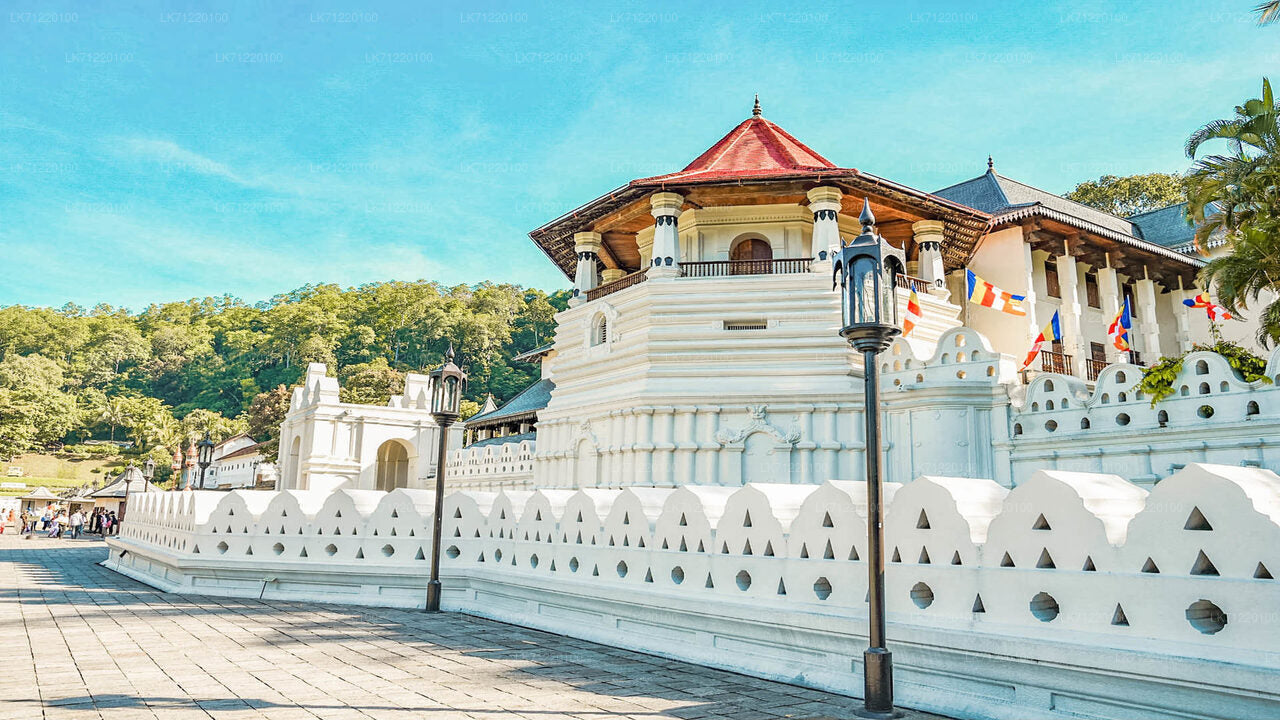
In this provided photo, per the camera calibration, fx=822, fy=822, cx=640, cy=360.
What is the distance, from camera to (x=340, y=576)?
37.7 ft

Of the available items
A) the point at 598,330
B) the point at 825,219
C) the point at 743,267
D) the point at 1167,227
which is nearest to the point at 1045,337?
the point at 825,219

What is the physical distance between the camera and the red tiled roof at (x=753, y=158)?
19781 mm

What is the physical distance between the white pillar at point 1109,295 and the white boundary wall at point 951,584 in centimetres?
2241

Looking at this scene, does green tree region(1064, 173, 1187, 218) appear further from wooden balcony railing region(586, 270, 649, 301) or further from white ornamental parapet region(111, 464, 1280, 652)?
white ornamental parapet region(111, 464, 1280, 652)

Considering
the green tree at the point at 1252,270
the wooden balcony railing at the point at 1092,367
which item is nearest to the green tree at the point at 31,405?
the wooden balcony railing at the point at 1092,367

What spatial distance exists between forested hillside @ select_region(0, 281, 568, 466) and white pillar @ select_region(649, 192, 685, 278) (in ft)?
136

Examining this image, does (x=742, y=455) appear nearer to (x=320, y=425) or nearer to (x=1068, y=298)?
(x=1068, y=298)

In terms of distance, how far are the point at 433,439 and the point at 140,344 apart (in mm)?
82622

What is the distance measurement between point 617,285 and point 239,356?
83237 millimetres

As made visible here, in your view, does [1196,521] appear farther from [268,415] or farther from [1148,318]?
[268,415]

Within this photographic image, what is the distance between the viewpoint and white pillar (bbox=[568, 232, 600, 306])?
76.4 ft

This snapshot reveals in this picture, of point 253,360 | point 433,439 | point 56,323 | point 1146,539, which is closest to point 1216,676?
point 1146,539

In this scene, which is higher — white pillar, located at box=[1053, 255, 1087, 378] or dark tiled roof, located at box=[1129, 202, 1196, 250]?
dark tiled roof, located at box=[1129, 202, 1196, 250]

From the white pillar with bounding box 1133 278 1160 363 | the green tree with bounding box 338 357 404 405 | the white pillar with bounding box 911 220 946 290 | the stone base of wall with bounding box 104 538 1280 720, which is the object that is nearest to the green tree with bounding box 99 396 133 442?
the green tree with bounding box 338 357 404 405
